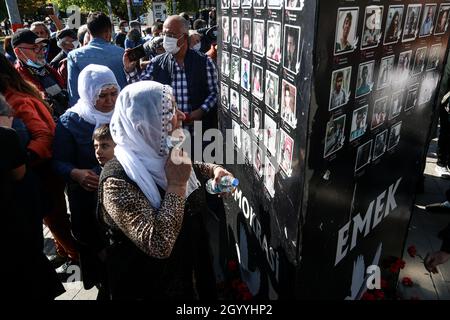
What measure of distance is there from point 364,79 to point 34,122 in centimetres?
214

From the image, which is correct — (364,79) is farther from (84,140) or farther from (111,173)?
(84,140)

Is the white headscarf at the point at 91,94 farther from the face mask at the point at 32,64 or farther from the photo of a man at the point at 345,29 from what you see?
the photo of a man at the point at 345,29

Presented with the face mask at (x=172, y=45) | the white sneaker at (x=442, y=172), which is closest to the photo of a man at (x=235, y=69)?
the face mask at (x=172, y=45)

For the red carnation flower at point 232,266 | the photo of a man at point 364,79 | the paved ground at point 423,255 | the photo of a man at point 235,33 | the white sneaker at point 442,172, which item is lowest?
the white sneaker at point 442,172

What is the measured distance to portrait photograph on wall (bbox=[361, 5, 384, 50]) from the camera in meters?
1.28

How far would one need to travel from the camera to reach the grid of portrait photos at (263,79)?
52.2 inches

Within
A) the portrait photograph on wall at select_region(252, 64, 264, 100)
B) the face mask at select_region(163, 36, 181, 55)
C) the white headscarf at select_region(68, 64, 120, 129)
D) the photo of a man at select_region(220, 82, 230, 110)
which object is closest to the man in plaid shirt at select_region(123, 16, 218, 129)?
the face mask at select_region(163, 36, 181, 55)

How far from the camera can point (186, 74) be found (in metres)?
3.35

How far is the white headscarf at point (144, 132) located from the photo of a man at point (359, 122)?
0.80 m

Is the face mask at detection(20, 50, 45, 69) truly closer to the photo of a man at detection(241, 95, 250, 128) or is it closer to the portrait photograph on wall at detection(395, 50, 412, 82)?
the photo of a man at detection(241, 95, 250, 128)

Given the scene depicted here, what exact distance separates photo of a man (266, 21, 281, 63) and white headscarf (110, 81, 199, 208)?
0.48 m

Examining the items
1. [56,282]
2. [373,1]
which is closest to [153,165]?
[373,1]

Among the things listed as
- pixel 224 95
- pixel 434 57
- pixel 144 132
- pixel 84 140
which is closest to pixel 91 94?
pixel 84 140
